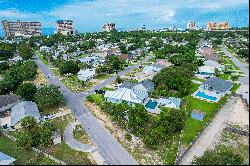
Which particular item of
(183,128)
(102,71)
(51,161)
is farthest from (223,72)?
(51,161)

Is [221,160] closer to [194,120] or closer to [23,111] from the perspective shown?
[194,120]

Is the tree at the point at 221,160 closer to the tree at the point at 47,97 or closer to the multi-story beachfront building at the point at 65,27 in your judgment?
the tree at the point at 47,97

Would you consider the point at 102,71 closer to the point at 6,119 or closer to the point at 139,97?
the point at 139,97

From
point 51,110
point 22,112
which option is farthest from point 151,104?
point 22,112

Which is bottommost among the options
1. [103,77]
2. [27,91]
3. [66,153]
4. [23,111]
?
[66,153]

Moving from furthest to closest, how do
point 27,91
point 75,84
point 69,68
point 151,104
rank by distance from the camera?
point 69,68, point 75,84, point 27,91, point 151,104

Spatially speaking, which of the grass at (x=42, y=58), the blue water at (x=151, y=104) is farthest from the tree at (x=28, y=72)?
the blue water at (x=151, y=104)
